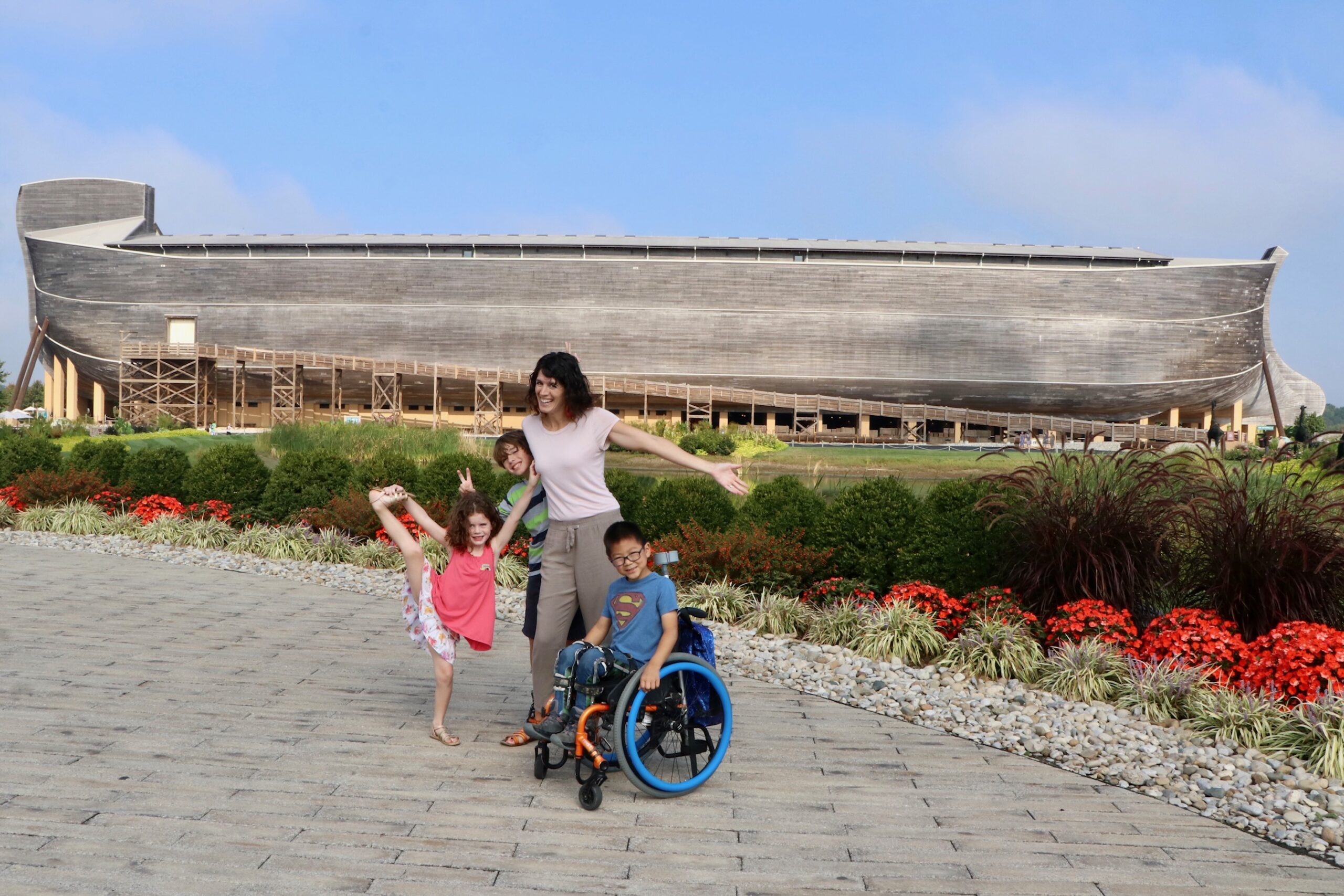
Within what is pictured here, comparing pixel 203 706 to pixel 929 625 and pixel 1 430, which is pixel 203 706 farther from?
pixel 1 430

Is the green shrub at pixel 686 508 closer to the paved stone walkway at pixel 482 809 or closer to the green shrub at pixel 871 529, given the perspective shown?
the green shrub at pixel 871 529

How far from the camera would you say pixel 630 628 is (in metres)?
4.44

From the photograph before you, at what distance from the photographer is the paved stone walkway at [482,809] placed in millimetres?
3490

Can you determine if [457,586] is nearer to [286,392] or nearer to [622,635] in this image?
[622,635]

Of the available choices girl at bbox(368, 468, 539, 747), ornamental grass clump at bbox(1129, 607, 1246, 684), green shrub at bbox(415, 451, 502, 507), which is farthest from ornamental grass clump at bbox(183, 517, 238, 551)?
ornamental grass clump at bbox(1129, 607, 1246, 684)

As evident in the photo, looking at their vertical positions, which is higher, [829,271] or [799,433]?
[829,271]

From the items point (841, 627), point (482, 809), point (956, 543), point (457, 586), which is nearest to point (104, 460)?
point (841, 627)

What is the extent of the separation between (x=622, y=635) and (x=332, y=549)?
9242 mm

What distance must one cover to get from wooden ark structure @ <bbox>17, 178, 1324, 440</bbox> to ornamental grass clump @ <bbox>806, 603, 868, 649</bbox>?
46.2m

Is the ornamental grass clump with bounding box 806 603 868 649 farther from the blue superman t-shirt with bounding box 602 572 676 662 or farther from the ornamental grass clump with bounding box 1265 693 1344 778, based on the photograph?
the blue superman t-shirt with bounding box 602 572 676 662

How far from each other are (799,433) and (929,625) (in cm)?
4229

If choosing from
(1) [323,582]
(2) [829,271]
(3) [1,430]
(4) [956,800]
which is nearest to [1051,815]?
(4) [956,800]

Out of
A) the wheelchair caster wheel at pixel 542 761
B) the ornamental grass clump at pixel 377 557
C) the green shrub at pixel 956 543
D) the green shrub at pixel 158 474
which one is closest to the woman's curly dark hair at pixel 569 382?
the wheelchair caster wheel at pixel 542 761

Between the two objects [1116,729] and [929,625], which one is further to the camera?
[929,625]
